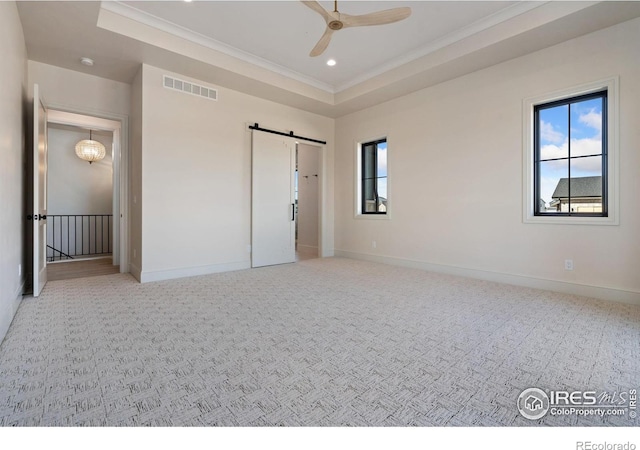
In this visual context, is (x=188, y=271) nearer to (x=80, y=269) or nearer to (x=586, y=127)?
(x=80, y=269)

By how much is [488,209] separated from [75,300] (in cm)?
524

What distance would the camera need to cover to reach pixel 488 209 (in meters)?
4.32

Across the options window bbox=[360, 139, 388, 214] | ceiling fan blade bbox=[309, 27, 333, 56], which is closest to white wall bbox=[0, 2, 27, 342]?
ceiling fan blade bbox=[309, 27, 333, 56]

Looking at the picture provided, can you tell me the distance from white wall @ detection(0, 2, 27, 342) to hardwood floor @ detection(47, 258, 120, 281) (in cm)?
122

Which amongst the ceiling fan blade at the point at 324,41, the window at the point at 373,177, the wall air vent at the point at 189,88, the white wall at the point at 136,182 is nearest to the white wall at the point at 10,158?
the white wall at the point at 136,182

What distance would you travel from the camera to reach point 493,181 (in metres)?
4.26

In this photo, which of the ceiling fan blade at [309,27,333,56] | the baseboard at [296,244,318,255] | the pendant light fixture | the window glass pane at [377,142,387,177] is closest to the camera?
the ceiling fan blade at [309,27,333,56]

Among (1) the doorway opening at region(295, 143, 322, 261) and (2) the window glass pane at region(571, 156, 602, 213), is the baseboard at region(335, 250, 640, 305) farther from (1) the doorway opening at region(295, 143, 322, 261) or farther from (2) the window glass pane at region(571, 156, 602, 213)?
(1) the doorway opening at region(295, 143, 322, 261)

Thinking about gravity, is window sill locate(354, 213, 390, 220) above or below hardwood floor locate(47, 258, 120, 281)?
above

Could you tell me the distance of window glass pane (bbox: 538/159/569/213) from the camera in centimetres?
377

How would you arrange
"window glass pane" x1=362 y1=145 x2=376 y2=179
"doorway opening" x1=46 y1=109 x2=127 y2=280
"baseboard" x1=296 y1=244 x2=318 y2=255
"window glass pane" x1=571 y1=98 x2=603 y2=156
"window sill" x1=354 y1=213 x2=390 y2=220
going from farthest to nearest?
"baseboard" x1=296 y1=244 x2=318 y2=255, "doorway opening" x1=46 y1=109 x2=127 y2=280, "window glass pane" x1=362 y1=145 x2=376 y2=179, "window sill" x1=354 y1=213 x2=390 y2=220, "window glass pane" x1=571 y1=98 x2=603 y2=156

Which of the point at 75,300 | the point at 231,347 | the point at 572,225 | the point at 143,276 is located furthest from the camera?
the point at 143,276
